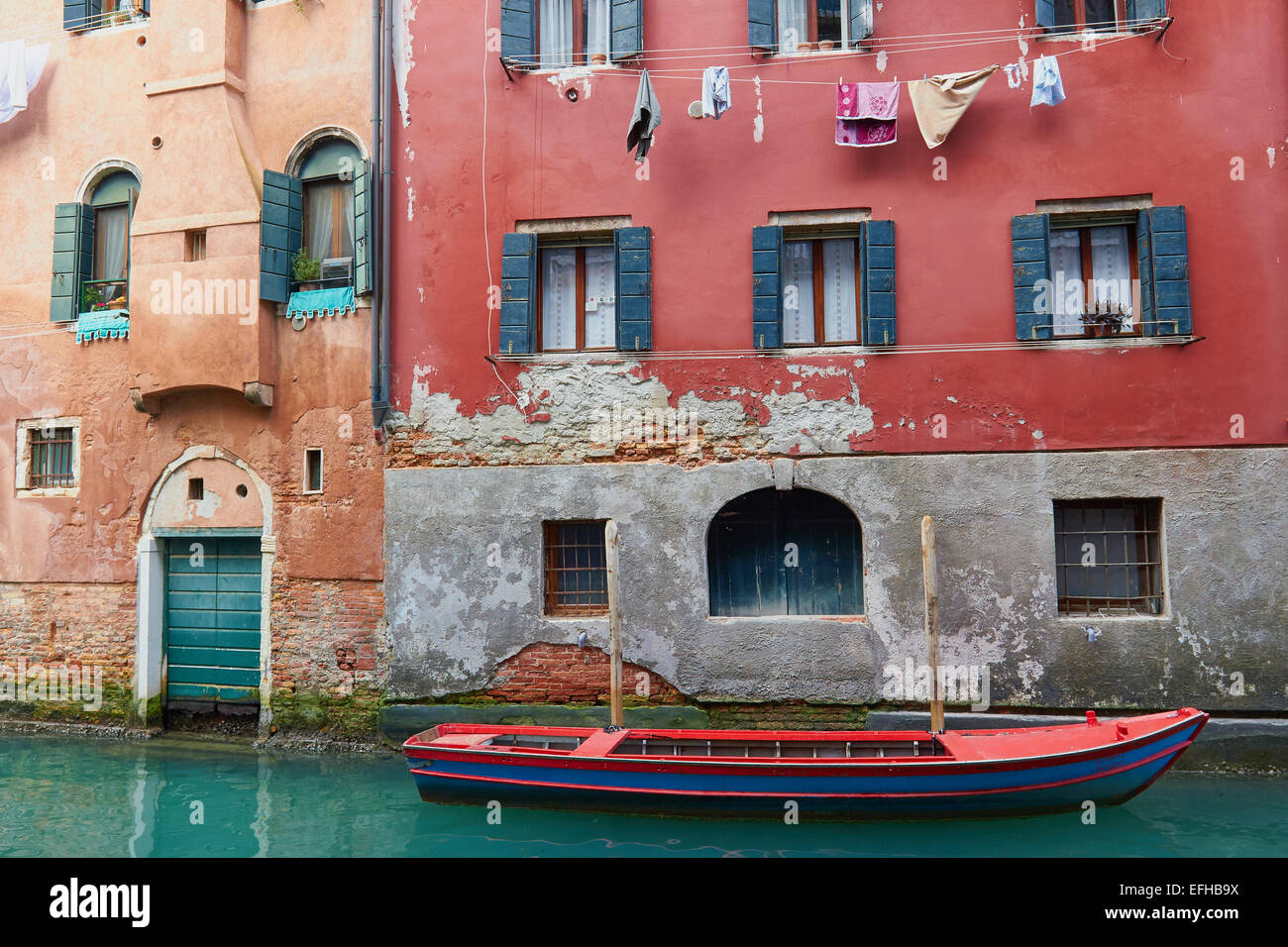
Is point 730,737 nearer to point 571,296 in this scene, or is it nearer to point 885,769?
point 885,769

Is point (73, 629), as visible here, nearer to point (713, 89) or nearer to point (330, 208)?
point (330, 208)

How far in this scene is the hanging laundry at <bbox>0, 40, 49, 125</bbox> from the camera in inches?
393

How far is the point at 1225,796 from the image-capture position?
700 cm

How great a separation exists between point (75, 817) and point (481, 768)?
325cm

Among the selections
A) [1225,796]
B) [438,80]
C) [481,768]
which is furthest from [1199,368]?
[438,80]

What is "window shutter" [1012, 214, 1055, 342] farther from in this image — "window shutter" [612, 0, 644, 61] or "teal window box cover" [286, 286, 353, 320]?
"teal window box cover" [286, 286, 353, 320]

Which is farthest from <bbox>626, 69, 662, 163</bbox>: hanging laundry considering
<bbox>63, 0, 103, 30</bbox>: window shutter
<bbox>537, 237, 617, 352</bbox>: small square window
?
<bbox>63, 0, 103, 30</bbox>: window shutter

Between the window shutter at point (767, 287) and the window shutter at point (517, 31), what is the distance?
2.84m

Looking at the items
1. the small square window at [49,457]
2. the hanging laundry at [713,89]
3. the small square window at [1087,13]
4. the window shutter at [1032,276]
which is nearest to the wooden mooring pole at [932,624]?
the window shutter at [1032,276]

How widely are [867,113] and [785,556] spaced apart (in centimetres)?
403

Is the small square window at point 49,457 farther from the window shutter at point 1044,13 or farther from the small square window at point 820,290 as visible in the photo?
the window shutter at point 1044,13

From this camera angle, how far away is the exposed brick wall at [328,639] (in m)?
8.76

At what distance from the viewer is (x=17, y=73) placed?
9984mm

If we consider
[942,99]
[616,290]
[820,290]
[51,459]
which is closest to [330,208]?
[616,290]
